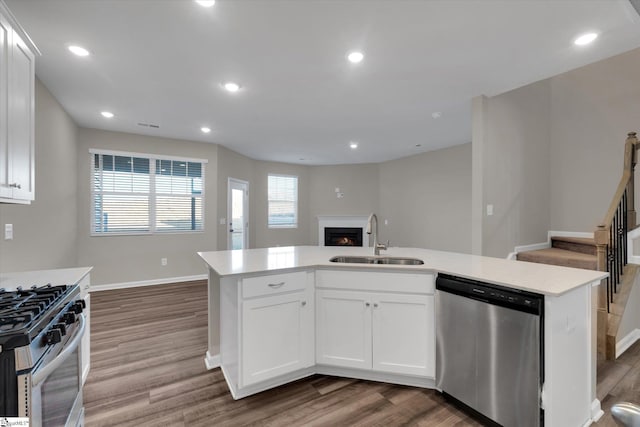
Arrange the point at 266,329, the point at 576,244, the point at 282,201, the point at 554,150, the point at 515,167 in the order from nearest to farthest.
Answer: the point at 266,329, the point at 515,167, the point at 576,244, the point at 554,150, the point at 282,201

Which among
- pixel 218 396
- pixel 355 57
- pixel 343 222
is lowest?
pixel 218 396

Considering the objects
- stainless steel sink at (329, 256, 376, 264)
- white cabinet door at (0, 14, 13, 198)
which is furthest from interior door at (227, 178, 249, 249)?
white cabinet door at (0, 14, 13, 198)

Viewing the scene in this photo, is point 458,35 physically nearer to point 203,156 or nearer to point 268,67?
point 268,67

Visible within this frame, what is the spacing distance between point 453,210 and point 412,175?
52.1 inches

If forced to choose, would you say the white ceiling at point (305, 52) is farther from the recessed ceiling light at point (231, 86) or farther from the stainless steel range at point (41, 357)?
the stainless steel range at point (41, 357)

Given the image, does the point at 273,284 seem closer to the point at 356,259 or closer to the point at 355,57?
the point at 356,259

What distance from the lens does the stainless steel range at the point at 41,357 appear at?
885mm

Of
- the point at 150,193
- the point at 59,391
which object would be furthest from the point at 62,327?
the point at 150,193

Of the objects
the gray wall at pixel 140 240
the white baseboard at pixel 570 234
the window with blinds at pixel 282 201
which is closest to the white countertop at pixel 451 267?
the white baseboard at pixel 570 234

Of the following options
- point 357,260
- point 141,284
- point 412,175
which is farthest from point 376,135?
point 141,284

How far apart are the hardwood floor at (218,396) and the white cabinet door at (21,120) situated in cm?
148

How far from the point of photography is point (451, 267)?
6.52 ft

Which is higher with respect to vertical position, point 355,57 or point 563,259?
point 355,57

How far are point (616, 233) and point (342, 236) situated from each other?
5.31 m
